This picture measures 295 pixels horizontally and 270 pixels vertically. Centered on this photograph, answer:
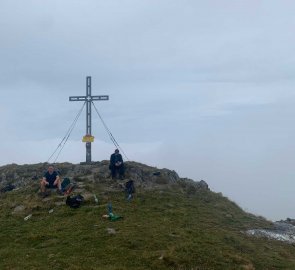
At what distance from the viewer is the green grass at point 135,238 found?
21984mm

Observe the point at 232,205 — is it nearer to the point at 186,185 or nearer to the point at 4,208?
the point at 186,185

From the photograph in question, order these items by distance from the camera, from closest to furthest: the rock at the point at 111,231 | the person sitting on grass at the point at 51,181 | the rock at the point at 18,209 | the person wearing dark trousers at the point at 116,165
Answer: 1. the rock at the point at 111,231
2. the rock at the point at 18,209
3. the person sitting on grass at the point at 51,181
4. the person wearing dark trousers at the point at 116,165

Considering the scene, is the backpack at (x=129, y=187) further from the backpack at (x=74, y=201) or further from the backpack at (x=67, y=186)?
the backpack at (x=74, y=201)

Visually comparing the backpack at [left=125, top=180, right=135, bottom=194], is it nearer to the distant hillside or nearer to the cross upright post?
the distant hillside

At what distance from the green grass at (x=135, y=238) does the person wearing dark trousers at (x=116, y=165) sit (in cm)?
328

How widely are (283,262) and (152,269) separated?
737 centimetres

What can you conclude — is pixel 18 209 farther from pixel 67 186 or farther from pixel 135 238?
pixel 135 238

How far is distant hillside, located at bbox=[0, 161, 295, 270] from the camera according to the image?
22.2 m

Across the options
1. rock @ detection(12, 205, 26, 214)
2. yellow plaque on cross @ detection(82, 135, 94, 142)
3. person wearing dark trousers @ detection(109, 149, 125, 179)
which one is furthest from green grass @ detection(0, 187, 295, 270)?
yellow plaque on cross @ detection(82, 135, 94, 142)

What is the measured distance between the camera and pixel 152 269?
20.9 meters

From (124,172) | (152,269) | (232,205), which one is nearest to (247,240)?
(152,269)

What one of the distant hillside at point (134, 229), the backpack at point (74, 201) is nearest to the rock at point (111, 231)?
the distant hillside at point (134, 229)

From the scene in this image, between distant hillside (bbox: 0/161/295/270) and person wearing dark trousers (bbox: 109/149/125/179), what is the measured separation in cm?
72

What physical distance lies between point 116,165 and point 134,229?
41.3ft
